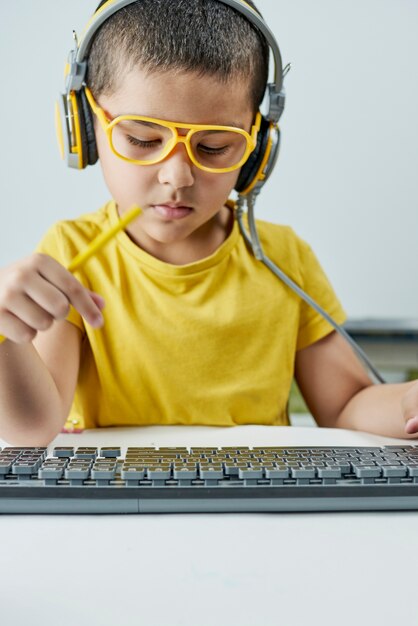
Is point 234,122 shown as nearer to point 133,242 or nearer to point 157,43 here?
point 157,43

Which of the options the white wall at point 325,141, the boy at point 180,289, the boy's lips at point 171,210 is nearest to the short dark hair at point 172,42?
the boy at point 180,289

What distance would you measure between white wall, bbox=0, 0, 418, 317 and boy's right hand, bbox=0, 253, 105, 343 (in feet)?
2.85

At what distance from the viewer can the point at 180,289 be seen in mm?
934

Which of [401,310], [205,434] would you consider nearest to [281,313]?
[205,434]

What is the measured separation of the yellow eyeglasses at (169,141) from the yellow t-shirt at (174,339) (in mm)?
198

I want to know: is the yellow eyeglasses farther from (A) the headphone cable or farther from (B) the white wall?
(B) the white wall

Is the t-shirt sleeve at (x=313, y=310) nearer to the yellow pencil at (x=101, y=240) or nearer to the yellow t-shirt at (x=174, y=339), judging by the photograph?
the yellow t-shirt at (x=174, y=339)

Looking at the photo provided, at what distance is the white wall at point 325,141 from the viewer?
1336 mm

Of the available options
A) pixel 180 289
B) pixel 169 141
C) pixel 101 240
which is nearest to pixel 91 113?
pixel 169 141

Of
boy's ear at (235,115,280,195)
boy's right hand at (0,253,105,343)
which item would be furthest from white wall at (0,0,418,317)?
boy's right hand at (0,253,105,343)

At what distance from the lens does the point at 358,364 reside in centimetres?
100

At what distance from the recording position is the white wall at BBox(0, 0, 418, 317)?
4.38ft

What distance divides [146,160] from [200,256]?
0.77ft

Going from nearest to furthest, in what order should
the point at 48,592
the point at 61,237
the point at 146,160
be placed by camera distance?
the point at 48,592, the point at 146,160, the point at 61,237
